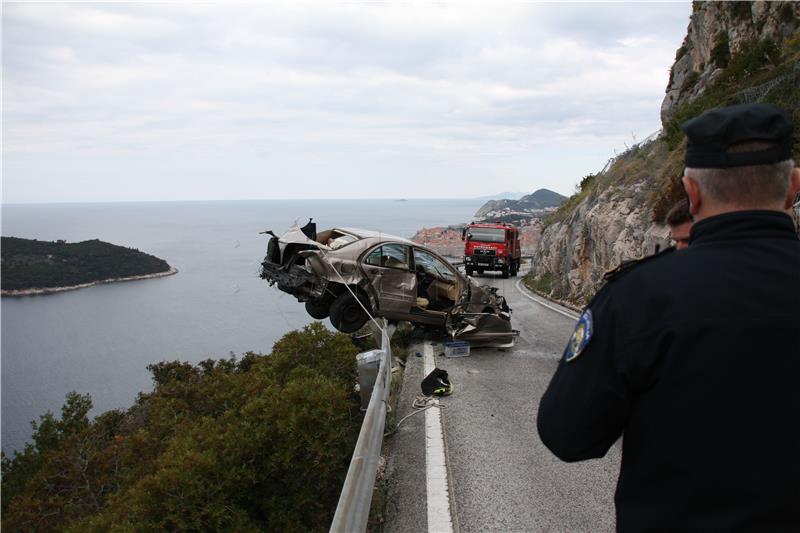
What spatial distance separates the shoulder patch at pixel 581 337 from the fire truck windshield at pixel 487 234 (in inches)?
995

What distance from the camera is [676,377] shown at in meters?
1.48

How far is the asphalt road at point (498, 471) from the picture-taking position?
3.82 m

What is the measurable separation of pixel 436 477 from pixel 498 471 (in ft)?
1.80

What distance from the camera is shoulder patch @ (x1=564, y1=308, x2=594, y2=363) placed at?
1.62 metres

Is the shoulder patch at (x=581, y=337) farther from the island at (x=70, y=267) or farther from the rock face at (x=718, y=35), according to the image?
the island at (x=70, y=267)

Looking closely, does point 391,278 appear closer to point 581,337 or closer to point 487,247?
point 581,337

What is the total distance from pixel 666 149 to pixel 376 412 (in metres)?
16.1

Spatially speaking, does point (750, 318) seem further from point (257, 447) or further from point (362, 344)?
point (362, 344)

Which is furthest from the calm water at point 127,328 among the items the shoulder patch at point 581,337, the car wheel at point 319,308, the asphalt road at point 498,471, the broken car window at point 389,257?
the shoulder patch at point 581,337

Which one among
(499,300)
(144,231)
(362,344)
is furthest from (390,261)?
(144,231)

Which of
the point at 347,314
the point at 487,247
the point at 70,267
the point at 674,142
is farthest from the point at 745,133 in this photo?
the point at 70,267

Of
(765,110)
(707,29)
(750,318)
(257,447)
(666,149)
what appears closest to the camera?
(750,318)

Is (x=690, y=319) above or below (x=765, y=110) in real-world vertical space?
below

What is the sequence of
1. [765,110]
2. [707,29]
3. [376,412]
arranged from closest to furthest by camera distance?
1. [765,110]
2. [376,412]
3. [707,29]
